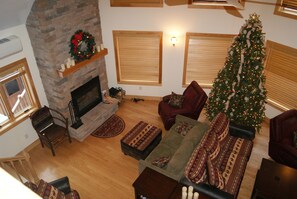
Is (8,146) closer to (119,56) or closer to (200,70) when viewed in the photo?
(119,56)

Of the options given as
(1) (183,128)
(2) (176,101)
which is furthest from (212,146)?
(2) (176,101)

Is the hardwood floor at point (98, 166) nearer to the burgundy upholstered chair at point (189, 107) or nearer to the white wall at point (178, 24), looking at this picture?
the burgundy upholstered chair at point (189, 107)

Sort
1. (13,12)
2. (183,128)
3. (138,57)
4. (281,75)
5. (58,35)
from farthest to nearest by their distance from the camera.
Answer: (138,57), (281,75), (183,128), (58,35), (13,12)

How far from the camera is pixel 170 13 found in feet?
24.6

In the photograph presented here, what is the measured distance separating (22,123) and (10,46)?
2078 mm

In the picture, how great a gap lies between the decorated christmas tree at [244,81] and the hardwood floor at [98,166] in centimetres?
123

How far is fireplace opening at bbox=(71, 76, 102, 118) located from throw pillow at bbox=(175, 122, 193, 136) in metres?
2.95

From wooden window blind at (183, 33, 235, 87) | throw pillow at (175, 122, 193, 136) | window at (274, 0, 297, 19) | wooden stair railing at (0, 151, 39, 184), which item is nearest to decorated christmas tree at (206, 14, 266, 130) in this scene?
throw pillow at (175, 122, 193, 136)

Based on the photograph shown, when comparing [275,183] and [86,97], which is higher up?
[86,97]

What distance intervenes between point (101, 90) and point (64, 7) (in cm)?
295

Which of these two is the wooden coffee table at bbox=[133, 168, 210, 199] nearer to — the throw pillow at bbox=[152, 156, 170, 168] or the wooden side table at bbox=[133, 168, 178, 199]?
the wooden side table at bbox=[133, 168, 178, 199]

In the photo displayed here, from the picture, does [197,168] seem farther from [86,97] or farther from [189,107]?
[86,97]

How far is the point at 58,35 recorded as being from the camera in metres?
6.50

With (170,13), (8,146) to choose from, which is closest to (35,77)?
(8,146)
